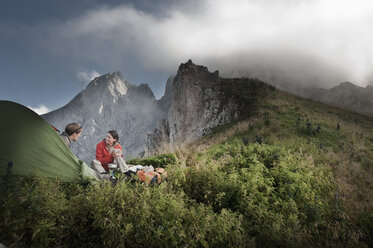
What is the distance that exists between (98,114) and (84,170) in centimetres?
9689

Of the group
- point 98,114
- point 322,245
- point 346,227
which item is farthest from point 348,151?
point 98,114

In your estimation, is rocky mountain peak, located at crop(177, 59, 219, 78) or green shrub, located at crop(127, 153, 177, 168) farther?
rocky mountain peak, located at crop(177, 59, 219, 78)

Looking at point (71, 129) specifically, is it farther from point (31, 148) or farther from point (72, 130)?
point (31, 148)

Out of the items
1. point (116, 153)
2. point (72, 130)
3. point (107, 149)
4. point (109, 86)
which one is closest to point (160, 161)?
point (116, 153)

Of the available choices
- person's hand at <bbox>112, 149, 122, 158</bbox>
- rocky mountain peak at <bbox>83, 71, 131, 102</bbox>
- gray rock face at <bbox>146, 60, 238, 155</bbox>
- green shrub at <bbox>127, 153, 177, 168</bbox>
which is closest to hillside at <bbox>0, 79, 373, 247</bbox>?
green shrub at <bbox>127, 153, 177, 168</bbox>

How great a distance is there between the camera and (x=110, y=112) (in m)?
93.9

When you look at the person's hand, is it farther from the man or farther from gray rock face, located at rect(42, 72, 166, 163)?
gray rock face, located at rect(42, 72, 166, 163)

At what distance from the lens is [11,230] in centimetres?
243

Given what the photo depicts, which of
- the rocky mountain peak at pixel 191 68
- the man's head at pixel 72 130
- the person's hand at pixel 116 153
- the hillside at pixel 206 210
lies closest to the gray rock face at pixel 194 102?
the rocky mountain peak at pixel 191 68

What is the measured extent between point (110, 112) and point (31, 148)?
316ft

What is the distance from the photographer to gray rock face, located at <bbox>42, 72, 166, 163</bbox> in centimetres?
8475

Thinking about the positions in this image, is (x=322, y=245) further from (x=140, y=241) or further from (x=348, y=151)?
(x=348, y=151)

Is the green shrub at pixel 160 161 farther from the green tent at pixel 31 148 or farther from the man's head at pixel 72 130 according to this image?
the green tent at pixel 31 148

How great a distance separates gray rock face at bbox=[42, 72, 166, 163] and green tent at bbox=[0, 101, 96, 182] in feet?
250
